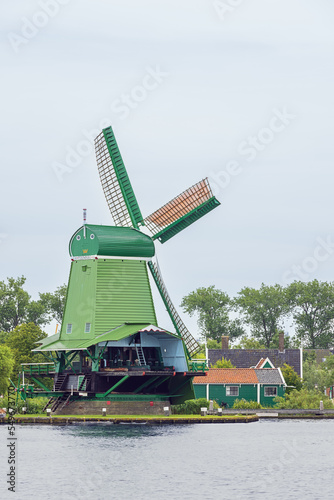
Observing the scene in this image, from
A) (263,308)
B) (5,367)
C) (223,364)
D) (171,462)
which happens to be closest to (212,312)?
(263,308)

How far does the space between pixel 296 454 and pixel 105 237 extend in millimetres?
23069

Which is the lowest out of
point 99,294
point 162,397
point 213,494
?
point 213,494

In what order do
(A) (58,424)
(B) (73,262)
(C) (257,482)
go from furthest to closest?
(B) (73,262), (A) (58,424), (C) (257,482)

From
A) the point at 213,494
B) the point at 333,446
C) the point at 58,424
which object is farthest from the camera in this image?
the point at 58,424

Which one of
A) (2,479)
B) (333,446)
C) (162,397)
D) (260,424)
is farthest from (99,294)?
(2,479)

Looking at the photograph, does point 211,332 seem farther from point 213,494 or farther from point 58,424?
point 213,494

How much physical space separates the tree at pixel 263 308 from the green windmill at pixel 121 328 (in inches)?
2059

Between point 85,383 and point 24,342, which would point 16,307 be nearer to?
point 24,342

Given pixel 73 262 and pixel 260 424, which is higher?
pixel 73 262

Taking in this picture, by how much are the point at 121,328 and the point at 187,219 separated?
31.0 feet

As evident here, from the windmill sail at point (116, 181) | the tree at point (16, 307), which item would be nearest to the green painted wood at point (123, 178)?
the windmill sail at point (116, 181)

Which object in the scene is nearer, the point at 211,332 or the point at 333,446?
the point at 333,446

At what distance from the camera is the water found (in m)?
41.6

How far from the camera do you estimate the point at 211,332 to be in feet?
411
